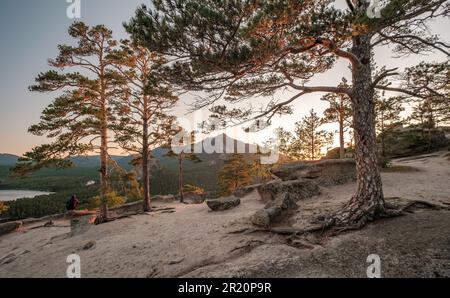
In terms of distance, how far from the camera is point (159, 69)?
22.3ft

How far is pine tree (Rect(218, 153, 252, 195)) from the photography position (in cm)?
3172

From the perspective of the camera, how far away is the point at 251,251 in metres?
6.34

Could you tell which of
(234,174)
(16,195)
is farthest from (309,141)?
(16,195)

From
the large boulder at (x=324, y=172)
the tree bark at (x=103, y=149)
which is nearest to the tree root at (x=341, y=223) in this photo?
the large boulder at (x=324, y=172)

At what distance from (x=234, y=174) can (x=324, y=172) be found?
59.2 ft

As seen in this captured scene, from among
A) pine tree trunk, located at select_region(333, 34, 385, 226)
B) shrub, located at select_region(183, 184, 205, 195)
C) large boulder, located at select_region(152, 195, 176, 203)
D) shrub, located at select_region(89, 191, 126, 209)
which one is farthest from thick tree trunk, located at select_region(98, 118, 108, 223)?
pine tree trunk, located at select_region(333, 34, 385, 226)

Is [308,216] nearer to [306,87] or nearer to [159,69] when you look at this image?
[306,87]

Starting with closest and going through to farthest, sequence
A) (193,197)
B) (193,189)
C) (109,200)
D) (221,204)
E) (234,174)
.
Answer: (109,200)
(221,204)
(193,197)
(193,189)
(234,174)

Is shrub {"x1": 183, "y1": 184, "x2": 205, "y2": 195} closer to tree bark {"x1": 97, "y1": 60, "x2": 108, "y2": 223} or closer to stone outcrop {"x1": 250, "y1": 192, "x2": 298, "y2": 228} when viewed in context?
tree bark {"x1": 97, "y1": 60, "x2": 108, "y2": 223}

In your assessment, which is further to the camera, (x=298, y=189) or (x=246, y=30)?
(x=298, y=189)

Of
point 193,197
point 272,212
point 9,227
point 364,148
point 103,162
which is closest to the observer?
point 364,148

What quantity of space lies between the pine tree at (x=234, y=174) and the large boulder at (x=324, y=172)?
1570 centimetres

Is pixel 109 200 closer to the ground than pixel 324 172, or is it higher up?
closer to the ground

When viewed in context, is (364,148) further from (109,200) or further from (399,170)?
(399,170)
